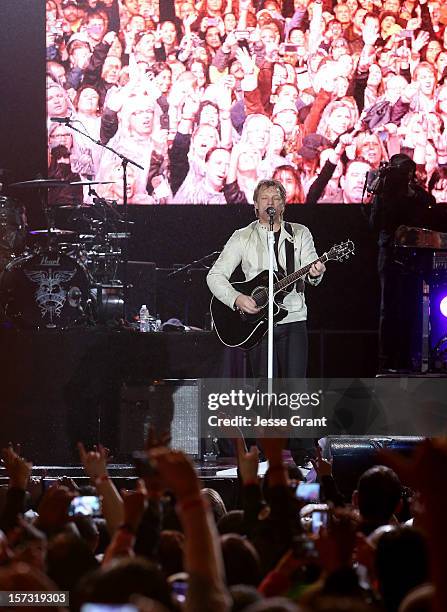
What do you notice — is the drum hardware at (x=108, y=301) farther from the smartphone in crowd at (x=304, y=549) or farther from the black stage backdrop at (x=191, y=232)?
the smartphone in crowd at (x=304, y=549)

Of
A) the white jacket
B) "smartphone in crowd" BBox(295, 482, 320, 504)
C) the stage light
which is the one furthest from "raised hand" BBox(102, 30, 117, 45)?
"smartphone in crowd" BBox(295, 482, 320, 504)

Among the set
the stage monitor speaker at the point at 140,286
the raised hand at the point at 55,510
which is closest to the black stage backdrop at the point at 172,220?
the stage monitor speaker at the point at 140,286

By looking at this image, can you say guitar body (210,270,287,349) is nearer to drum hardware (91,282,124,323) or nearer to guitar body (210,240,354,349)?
guitar body (210,240,354,349)

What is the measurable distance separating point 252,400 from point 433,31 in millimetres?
4368

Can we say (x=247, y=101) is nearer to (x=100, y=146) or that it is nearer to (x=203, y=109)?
(x=203, y=109)

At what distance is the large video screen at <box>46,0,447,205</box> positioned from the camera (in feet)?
31.3

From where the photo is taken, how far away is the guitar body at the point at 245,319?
720cm

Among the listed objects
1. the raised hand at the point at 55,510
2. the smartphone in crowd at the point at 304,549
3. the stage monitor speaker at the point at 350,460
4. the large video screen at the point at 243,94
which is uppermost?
the large video screen at the point at 243,94

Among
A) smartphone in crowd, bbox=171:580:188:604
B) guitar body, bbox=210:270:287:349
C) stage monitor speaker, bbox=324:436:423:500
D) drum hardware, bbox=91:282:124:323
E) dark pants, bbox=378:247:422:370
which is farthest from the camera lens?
dark pants, bbox=378:247:422:370

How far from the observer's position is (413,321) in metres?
8.99

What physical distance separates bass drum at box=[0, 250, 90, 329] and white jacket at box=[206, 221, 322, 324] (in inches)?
68.2

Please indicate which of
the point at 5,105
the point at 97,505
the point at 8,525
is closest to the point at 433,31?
the point at 5,105

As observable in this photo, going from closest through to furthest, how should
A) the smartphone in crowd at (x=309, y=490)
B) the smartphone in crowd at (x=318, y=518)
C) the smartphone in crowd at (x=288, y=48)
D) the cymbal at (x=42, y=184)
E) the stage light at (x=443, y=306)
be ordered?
the smartphone in crowd at (x=318, y=518)
the smartphone in crowd at (x=309, y=490)
the stage light at (x=443, y=306)
the cymbal at (x=42, y=184)
the smartphone in crowd at (x=288, y=48)

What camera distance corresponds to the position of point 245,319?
7266 mm
